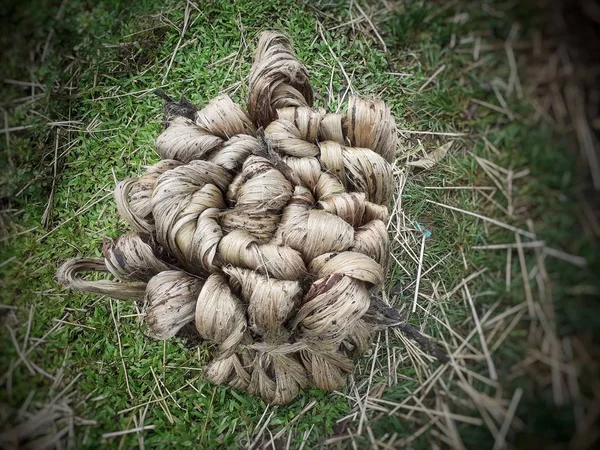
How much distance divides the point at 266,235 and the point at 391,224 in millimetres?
392

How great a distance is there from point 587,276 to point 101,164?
1.08 metres

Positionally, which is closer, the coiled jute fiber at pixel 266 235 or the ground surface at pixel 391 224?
the ground surface at pixel 391 224

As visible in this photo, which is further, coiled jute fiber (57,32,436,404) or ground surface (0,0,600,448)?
coiled jute fiber (57,32,436,404)

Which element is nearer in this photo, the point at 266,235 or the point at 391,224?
the point at 266,235

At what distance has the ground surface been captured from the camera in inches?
28.6

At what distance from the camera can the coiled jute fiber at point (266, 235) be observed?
865 mm

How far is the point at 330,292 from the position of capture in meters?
0.85

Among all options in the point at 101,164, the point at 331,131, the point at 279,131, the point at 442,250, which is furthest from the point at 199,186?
the point at 442,250

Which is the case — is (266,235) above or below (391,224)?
above

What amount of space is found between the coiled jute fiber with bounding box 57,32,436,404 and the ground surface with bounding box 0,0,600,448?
123 mm

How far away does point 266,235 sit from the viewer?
3.01ft

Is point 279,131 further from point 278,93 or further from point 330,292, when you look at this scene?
point 330,292

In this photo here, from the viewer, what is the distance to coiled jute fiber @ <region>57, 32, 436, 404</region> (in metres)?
0.87

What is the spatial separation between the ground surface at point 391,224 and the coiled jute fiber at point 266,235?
0.40ft
